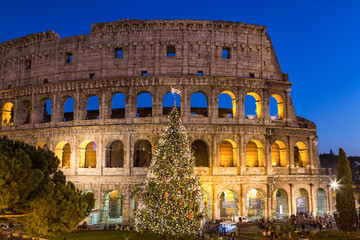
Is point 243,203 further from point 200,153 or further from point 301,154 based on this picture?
point 301,154

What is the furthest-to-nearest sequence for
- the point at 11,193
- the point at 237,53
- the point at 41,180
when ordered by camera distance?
the point at 237,53
the point at 41,180
the point at 11,193

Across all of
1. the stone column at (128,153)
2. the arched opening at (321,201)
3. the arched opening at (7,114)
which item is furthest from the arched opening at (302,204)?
the arched opening at (7,114)

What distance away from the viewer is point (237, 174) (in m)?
30.5

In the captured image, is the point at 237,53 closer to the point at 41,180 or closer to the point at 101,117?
the point at 101,117

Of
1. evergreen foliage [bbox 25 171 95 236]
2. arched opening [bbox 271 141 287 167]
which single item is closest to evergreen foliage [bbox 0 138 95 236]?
evergreen foliage [bbox 25 171 95 236]

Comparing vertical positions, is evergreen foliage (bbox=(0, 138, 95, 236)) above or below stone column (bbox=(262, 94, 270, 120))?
A: below

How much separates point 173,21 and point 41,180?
2113 centimetres

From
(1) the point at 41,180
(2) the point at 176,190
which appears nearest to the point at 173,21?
(2) the point at 176,190

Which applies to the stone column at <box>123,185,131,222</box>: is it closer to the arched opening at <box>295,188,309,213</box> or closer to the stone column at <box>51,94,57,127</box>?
the stone column at <box>51,94,57,127</box>

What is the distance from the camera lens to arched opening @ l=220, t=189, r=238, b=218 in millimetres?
30000

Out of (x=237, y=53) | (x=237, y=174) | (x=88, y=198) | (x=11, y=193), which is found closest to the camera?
(x=11, y=193)

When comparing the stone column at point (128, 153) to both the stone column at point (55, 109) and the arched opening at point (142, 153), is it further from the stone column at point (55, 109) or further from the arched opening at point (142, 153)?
the stone column at point (55, 109)

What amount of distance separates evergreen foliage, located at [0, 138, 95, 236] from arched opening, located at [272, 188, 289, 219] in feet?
69.5


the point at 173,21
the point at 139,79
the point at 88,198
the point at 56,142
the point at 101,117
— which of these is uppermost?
the point at 173,21
